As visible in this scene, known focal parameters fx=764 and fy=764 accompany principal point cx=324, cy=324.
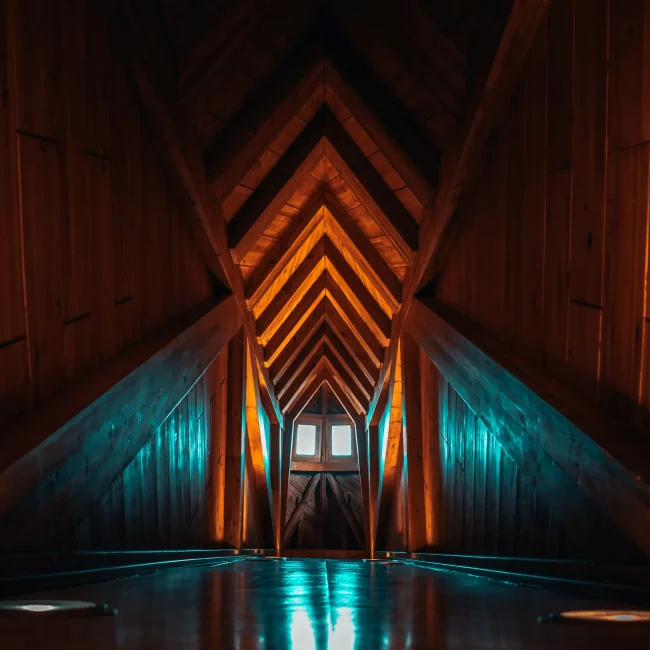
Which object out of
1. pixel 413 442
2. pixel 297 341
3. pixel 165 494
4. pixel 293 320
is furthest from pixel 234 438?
pixel 297 341

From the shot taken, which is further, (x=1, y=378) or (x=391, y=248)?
(x=391, y=248)

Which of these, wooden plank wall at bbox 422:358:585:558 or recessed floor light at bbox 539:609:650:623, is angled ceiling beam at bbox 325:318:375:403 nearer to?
wooden plank wall at bbox 422:358:585:558

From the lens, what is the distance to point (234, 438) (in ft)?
25.7

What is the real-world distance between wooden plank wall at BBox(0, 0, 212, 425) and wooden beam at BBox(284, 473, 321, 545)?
1386 centimetres

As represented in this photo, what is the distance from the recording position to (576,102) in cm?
322

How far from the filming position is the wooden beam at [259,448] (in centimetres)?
880

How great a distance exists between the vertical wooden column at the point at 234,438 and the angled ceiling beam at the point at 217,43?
326cm

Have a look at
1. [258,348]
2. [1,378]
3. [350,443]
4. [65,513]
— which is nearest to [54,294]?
[1,378]

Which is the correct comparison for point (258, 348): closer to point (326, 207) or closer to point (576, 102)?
point (326, 207)

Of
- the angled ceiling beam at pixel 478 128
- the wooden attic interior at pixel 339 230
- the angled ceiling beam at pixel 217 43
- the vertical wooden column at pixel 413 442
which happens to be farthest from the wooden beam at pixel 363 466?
the angled ceiling beam at pixel 217 43

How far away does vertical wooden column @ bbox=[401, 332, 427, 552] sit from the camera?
768 centimetres

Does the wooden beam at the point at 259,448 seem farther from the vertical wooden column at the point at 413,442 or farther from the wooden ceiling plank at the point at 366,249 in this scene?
A: the vertical wooden column at the point at 413,442

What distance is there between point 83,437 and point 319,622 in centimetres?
172

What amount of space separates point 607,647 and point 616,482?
1.28 m
